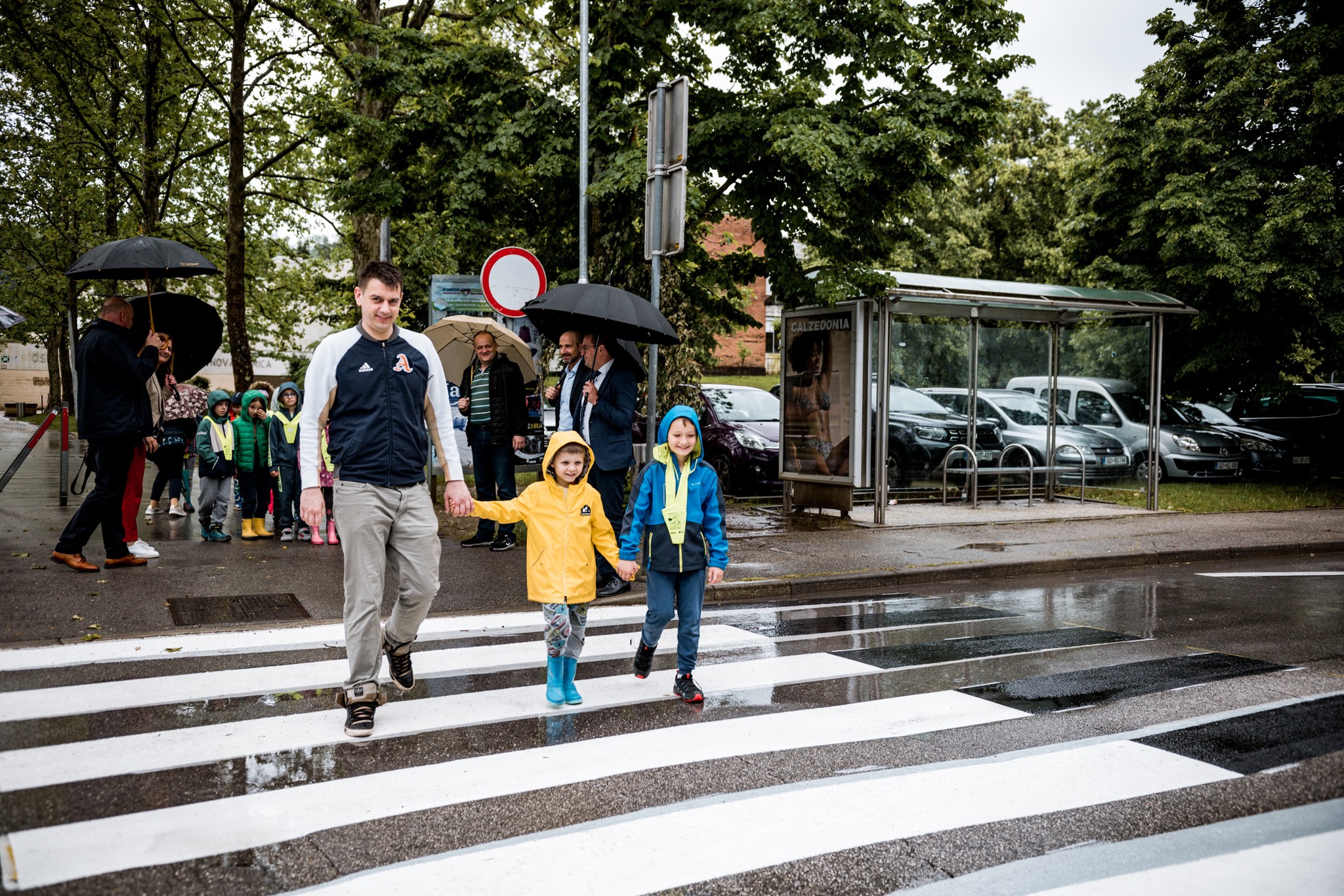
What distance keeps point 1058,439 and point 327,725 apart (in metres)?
14.4

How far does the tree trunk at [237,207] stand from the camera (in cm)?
1995

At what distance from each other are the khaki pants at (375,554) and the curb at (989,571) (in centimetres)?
397

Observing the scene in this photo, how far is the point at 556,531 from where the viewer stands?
5.26m

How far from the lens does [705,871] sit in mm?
3475

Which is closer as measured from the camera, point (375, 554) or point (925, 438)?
point (375, 554)

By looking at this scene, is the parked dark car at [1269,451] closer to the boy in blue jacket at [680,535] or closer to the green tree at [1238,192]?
the green tree at [1238,192]

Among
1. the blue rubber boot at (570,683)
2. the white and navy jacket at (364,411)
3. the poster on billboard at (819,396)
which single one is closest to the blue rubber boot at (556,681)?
the blue rubber boot at (570,683)

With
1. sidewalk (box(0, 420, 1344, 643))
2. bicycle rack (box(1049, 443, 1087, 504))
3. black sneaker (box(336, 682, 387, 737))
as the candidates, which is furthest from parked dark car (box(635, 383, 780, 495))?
black sneaker (box(336, 682, 387, 737))

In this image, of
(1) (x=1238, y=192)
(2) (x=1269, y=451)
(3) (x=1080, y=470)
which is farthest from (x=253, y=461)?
(2) (x=1269, y=451)

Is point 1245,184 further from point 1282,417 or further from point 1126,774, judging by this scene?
point 1126,774

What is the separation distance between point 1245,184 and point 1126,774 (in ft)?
61.8

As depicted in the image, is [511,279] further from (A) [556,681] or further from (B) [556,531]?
(A) [556,681]

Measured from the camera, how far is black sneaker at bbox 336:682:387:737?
4797 millimetres

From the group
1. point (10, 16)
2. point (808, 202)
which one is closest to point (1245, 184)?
point (808, 202)
